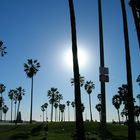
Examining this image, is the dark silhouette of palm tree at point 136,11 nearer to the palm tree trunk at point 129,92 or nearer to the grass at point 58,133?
the palm tree trunk at point 129,92

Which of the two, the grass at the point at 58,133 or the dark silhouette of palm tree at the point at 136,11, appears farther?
the grass at the point at 58,133

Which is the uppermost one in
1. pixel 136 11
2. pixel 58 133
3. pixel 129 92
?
pixel 136 11

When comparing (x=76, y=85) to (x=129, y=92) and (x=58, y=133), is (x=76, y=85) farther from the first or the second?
(x=58, y=133)

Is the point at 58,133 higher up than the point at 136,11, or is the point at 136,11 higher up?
the point at 136,11

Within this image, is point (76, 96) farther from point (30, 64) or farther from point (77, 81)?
point (30, 64)

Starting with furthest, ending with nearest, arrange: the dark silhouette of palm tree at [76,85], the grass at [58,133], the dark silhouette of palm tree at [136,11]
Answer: the grass at [58,133] → the dark silhouette of palm tree at [136,11] → the dark silhouette of palm tree at [76,85]

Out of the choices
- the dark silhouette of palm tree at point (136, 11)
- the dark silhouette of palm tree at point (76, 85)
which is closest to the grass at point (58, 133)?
the dark silhouette of palm tree at point (136, 11)

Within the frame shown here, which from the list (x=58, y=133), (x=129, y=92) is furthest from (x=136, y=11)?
(x=58, y=133)

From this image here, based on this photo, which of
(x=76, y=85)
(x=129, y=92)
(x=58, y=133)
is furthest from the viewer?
(x=58, y=133)

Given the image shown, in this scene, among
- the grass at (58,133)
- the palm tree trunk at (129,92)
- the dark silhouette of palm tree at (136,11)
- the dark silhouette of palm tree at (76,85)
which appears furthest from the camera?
the grass at (58,133)

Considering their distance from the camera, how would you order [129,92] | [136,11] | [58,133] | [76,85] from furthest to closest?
1. [58,133]
2. [136,11]
3. [129,92]
4. [76,85]

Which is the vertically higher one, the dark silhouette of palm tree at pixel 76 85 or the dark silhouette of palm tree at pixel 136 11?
the dark silhouette of palm tree at pixel 136 11

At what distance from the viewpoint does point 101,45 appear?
48.8 feet

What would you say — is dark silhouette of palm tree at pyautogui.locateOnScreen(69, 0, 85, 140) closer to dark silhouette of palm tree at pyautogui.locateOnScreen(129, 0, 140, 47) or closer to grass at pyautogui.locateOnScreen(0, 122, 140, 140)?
dark silhouette of palm tree at pyautogui.locateOnScreen(129, 0, 140, 47)
